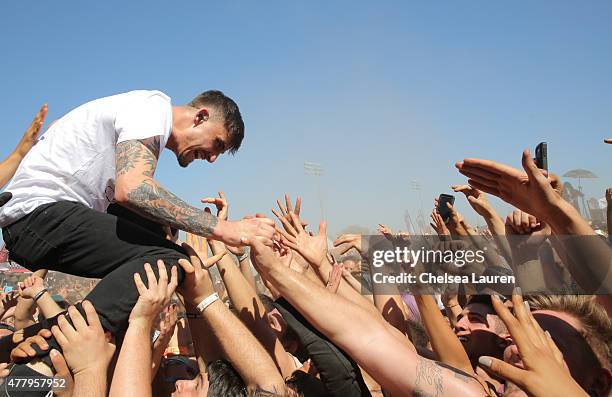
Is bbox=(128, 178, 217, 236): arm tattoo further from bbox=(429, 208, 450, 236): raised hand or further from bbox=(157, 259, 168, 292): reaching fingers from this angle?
bbox=(429, 208, 450, 236): raised hand

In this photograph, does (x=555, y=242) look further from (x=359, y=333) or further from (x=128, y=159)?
(x=128, y=159)

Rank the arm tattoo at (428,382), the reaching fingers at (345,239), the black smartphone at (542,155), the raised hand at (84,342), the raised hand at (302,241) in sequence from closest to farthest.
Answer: the arm tattoo at (428,382) → the raised hand at (84,342) → the black smartphone at (542,155) → the raised hand at (302,241) → the reaching fingers at (345,239)

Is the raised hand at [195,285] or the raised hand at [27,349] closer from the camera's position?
the raised hand at [27,349]

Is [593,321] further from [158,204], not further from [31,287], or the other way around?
[31,287]

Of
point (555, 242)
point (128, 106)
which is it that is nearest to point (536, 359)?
point (555, 242)

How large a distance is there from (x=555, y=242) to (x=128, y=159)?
2392 mm

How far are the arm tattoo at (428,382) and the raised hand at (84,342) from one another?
4.81ft

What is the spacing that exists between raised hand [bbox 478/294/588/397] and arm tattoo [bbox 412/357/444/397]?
0.33 metres

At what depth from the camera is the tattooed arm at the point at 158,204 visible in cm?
248

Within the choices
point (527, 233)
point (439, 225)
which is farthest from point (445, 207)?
point (527, 233)

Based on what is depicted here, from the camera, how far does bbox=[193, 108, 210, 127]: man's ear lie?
3.12 m

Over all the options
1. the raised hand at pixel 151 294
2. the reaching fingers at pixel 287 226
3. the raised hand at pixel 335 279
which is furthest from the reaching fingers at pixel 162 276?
the raised hand at pixel 335 279

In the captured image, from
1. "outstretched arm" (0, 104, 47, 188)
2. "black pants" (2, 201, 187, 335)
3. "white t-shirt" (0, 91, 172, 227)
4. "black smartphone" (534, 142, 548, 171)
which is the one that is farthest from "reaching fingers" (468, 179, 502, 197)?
"outstretched arm" (0, 104, 47, 188)

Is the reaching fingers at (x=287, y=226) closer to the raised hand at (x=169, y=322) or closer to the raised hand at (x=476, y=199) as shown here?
the raised hand at (x=169, y=322)
